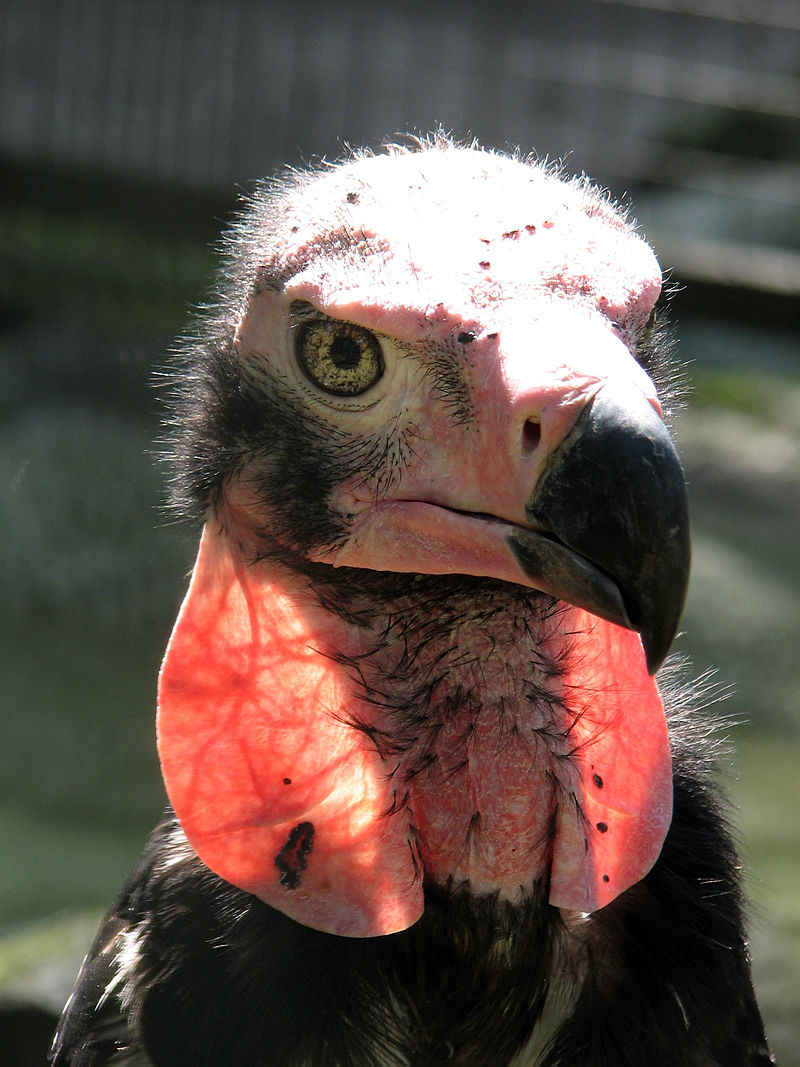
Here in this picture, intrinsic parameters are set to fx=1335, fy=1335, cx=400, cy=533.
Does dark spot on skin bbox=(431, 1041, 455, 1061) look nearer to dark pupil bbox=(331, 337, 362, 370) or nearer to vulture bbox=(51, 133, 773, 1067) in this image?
vulture bbox=(51, 133, 773, 1067)

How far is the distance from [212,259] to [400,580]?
5.13 m

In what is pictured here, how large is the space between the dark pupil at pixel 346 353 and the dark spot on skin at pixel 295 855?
0.73m

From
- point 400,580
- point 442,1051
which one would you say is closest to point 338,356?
point 400,580

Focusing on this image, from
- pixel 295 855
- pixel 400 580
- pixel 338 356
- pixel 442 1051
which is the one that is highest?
pixel 338 356

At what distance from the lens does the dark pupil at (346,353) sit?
1907 millimetres

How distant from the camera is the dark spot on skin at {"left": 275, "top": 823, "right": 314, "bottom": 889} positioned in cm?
207

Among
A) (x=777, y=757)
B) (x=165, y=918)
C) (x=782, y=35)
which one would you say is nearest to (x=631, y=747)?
(x=165, y=918)

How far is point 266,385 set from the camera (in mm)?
2096

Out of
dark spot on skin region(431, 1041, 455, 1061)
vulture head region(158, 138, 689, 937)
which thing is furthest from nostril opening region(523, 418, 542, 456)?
dark spot on skin region(431, 1041, 455, 1061)

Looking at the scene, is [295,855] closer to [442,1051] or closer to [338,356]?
[442,1051]

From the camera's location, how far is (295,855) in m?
2.08

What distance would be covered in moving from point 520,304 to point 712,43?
6.60 meters

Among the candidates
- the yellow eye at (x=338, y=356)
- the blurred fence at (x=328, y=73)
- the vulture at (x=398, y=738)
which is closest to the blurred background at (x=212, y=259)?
the blurred fence at (x=328, y=73)

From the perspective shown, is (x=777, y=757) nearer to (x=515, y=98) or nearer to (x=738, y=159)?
(x=515, y=98)
